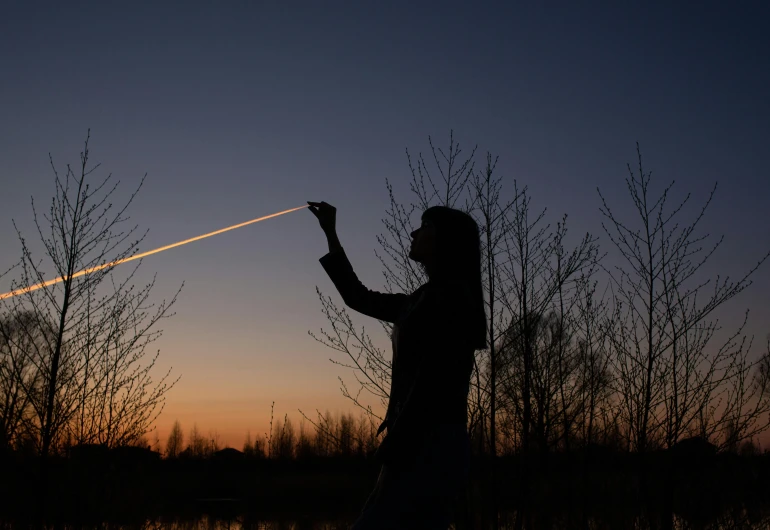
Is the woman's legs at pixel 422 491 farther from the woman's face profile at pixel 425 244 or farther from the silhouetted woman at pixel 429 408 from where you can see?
the woman's face profile at pixel 425 244

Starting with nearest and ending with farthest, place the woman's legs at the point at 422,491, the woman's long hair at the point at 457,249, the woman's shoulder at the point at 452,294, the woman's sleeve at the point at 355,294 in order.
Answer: the woman's legs at the point at 422,491
the woman's shoulder at the point at 452,294
the woman's long hair at the point at 457,249
the woman's sleeve at the point at 355,294

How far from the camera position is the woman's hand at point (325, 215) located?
10.1 feet

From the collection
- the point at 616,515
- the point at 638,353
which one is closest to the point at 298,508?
the point at 616,515

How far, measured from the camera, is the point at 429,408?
→ 2172 mm

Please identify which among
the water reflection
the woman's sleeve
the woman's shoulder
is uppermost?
the woman's sleeve

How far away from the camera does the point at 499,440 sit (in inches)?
309

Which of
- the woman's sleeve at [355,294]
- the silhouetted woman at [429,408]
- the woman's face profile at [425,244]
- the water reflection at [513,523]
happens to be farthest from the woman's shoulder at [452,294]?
the water reflection at [513,523]

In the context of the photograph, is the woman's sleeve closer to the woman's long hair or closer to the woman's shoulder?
the woman's long hair

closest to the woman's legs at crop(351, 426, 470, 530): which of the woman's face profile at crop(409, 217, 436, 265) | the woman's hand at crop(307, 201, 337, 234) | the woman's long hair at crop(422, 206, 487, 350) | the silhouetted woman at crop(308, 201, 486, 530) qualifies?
the silhouetted woman at crop(308, 201, 486, 530)

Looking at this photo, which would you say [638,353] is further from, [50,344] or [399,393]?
[50,344]

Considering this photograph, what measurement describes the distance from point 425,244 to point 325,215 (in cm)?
63

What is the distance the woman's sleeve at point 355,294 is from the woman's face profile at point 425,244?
0.36m

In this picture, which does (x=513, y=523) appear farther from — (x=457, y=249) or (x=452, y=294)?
(x=452, y=294)

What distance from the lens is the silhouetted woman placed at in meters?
2.15
